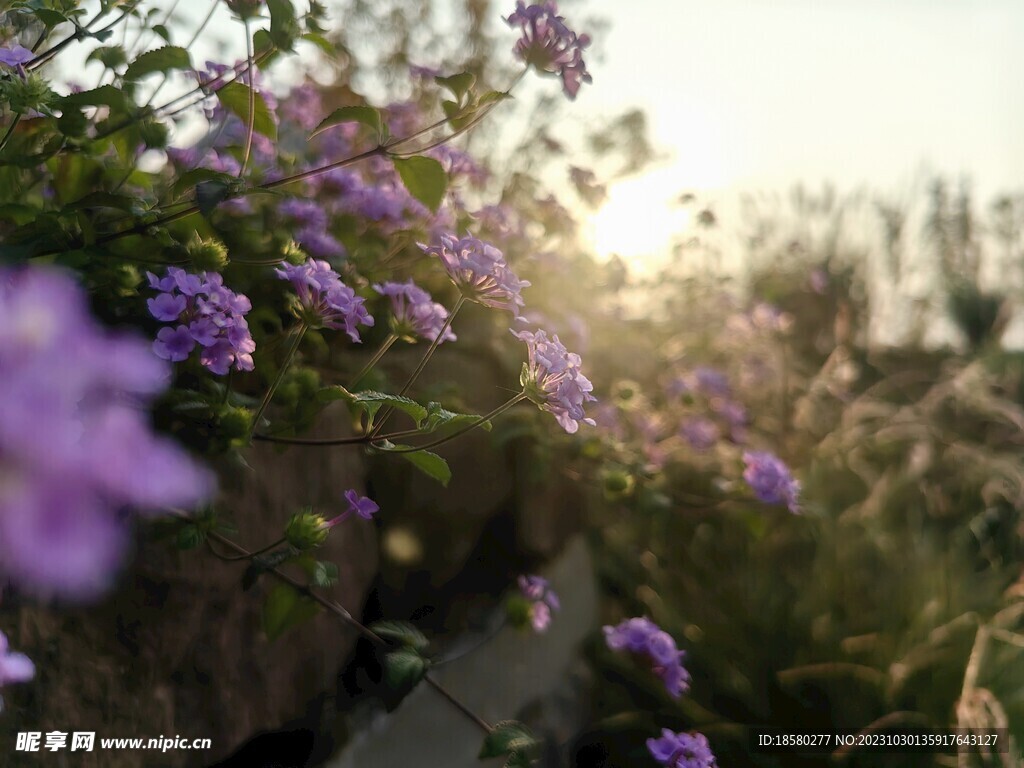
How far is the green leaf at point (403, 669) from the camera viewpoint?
0.80m

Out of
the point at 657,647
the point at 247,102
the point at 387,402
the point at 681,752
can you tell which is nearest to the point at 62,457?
the point at 387,402

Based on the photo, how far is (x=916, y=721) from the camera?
1.48 metres

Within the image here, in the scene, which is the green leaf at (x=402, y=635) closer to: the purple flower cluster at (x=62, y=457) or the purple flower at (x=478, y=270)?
the purple flower at (x=478, y=270)

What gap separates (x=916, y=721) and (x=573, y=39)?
145 centimetres

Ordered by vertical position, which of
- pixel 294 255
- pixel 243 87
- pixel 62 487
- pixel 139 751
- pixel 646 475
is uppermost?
pixel 243 87

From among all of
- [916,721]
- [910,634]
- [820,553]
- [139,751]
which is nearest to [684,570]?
[820,553]

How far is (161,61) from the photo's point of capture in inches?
33.2

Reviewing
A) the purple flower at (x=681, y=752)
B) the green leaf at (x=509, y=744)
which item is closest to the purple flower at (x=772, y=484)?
the purple flower at (x=681, y=752)

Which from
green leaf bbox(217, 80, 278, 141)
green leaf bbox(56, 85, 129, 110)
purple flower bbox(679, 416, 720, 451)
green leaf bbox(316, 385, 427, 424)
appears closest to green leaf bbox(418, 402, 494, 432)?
green leaf bbox(316, 385, 427, 424)

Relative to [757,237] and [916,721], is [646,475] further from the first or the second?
[757,237]

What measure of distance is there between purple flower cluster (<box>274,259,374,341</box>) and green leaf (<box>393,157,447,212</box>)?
0.53 ft

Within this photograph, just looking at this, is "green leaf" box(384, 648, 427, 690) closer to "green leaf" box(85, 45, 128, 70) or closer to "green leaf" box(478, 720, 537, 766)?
"green leaf" box(478, 720, 537, 766)

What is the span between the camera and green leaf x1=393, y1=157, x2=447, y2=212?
2.86ft

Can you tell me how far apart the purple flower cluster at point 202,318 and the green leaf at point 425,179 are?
10.1 inches
